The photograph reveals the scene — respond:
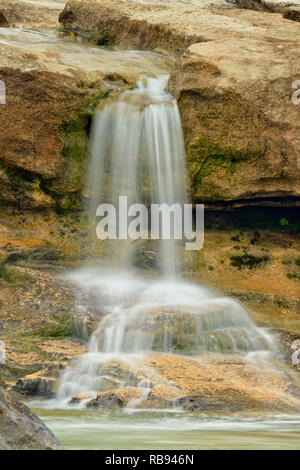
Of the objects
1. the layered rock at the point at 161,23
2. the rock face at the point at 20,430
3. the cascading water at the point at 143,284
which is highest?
the layered rock at the point at 161,23

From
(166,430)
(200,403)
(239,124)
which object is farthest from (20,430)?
(239,124)

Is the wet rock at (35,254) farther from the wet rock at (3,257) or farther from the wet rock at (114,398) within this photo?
the wet rock at (114,398)

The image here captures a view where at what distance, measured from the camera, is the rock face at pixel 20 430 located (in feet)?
13.3

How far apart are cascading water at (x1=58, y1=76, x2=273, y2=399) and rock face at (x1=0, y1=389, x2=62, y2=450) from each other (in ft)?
13.8

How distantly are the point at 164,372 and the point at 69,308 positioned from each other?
2.23 m

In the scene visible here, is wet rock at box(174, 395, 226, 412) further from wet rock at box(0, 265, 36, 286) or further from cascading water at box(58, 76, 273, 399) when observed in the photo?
wet rock at box(0, 265, 36, 286)

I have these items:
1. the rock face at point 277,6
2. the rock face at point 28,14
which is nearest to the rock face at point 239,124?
the rock face at point 277,6

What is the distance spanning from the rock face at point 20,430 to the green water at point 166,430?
1433mm

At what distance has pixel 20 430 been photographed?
4137mm

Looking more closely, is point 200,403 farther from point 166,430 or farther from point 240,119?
point 240,119

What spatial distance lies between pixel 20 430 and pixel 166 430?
9.62 ft

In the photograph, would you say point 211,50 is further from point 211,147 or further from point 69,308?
point 69,308

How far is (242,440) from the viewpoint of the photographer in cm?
618

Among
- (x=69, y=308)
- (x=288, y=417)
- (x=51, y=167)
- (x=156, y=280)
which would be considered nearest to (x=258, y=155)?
(x=156, y=280)
